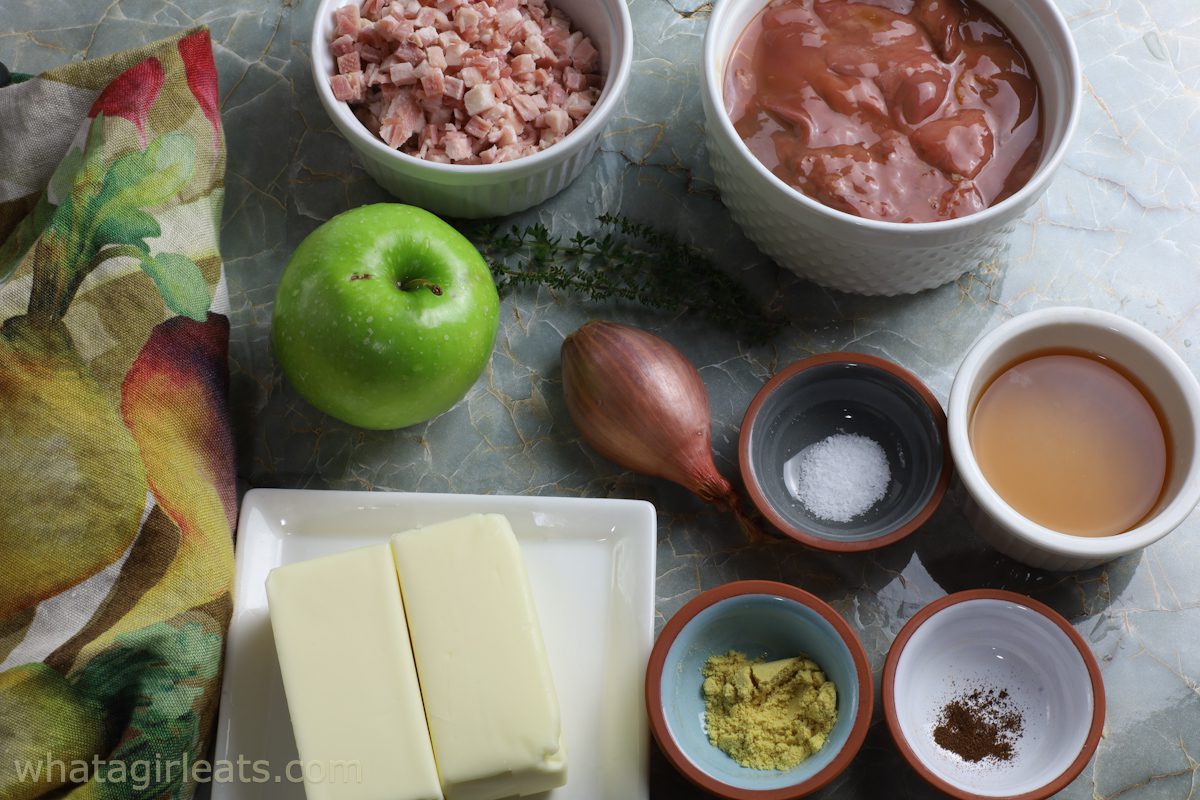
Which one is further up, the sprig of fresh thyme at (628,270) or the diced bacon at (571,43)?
the diced bacon at (571,43)

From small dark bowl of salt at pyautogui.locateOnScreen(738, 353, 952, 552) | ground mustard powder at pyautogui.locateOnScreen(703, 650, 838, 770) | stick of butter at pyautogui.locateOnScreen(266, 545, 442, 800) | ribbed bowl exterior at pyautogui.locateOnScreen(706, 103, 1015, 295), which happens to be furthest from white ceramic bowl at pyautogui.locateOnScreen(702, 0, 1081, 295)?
stick of butter at pyautogui.locateOnScreen(266, 545, 442, 800)

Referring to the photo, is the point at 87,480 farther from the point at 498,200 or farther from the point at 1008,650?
the point at 1008,650

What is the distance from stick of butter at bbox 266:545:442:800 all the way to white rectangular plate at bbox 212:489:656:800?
4.4 inches

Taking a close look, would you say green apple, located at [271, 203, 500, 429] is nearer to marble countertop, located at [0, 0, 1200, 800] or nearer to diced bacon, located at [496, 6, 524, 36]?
marble countertop, located at [0, 0, 1200, 800]

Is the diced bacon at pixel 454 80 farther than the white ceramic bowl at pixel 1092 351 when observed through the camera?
Yes

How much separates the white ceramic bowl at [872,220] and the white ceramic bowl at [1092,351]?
0.11 m

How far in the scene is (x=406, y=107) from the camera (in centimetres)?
127

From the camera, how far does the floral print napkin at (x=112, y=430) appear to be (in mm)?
1095

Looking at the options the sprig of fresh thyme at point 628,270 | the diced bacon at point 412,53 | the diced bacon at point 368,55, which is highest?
the diced bacon at point 412,53

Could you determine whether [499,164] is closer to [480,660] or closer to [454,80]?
[454,80]

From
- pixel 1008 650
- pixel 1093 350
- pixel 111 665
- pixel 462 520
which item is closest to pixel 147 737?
pixel 111 665

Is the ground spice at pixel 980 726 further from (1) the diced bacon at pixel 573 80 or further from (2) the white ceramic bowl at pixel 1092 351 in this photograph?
(1) the diced bacon at pixel 573 80

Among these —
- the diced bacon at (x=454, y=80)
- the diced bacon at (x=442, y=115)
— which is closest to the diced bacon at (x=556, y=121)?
the diced bacon at (x=454, y=80)

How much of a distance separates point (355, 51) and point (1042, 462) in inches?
34.7
